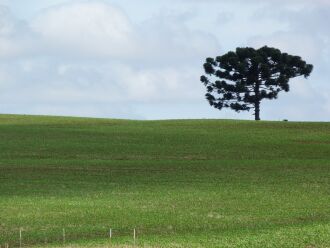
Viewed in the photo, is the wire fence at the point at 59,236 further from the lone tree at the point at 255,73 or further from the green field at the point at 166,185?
the lone tree at the point at 255,73

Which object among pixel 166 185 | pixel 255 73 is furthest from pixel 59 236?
pixel 255 73

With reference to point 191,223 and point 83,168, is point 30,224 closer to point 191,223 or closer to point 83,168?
point 191,223

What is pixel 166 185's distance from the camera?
156 ft

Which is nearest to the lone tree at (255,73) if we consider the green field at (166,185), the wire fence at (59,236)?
the green field at (166,185)

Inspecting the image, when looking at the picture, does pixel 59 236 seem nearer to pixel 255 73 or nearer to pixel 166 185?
pixel 166 185

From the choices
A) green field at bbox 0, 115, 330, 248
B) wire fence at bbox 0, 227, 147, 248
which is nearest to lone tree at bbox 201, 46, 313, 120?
green field at bbox 0, 115, 330, 248

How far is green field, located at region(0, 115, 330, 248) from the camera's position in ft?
103

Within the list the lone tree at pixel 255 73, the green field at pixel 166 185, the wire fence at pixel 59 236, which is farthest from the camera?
the lone tree at pixel 255 73

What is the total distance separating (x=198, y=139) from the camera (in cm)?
7500

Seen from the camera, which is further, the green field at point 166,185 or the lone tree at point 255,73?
the lone tree at point 255,73

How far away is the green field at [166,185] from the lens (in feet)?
103

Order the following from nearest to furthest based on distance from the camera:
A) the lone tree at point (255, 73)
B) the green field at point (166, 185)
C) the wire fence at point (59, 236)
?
the wire fence at point (59, 236) → the green field at point (166, 185) → the lone tree at point (255, 73)

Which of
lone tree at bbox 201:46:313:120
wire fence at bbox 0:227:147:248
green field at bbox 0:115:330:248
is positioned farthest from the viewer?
lone tree at bbox 201:46:313:120

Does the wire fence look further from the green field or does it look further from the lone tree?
the lone tree
